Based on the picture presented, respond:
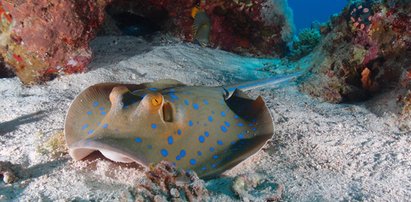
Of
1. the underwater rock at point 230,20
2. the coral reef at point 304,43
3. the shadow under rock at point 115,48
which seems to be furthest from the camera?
the coral reef at point 304,43

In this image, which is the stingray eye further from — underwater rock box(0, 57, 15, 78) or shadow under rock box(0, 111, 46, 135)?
underwater rock box(0, 57, 15, 78)

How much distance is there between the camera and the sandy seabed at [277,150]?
2.82 metres

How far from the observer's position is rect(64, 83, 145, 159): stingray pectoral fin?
3.02 meters

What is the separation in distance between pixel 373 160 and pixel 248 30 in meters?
5.34

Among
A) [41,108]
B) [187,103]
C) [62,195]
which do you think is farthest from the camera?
[41,108]

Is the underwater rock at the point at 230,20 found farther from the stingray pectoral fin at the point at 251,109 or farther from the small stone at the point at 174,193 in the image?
the small stone at the point at 174,193

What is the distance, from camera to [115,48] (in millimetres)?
6617

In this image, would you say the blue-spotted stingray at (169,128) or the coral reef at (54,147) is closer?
the blue-spotted stingray at (169,128)

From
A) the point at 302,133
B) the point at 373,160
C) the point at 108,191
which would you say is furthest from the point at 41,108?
the point at 373,160

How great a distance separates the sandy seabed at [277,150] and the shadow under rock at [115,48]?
9 centimetres

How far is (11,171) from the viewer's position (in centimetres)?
286

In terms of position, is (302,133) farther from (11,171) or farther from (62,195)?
(11,171)

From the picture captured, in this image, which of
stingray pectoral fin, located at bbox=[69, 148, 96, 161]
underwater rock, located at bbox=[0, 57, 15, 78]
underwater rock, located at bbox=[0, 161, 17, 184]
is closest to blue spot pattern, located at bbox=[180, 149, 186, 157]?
Result: stingray pectoral fin, located at bbox=[69, 148, 96, 161]

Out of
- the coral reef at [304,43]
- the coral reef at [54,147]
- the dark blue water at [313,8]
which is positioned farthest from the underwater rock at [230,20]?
the dark blue water at [313,8]
